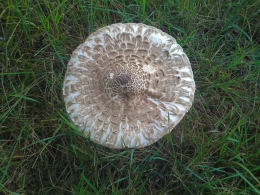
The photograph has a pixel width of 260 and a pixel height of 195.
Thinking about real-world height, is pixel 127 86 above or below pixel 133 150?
above

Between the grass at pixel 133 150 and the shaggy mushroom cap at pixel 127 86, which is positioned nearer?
the shaggy mushroom cap at pixel 127 86

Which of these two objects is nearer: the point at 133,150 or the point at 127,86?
the point at 127,86

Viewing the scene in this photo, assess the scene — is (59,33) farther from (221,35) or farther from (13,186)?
(221,35)

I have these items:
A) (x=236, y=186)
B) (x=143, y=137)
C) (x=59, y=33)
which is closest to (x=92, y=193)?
(x=143, y=137)

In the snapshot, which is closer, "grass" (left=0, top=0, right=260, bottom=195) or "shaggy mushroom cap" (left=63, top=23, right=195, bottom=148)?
"shaggy mushroom cap" (left=63, top=23, right=195, bottom=148)
